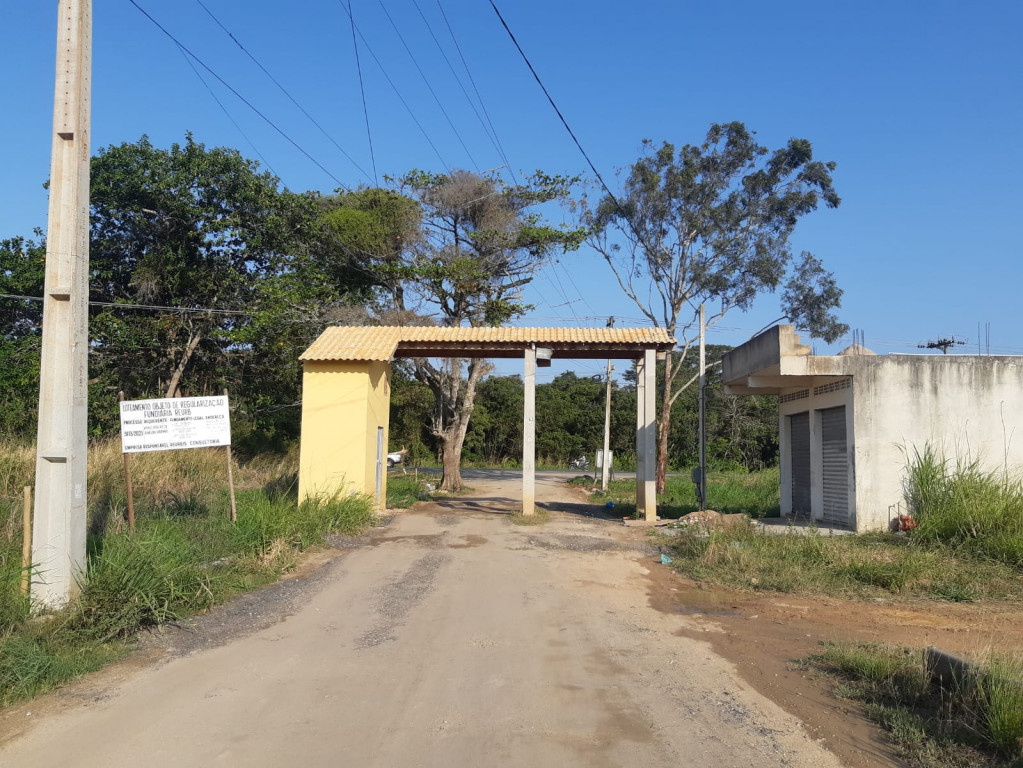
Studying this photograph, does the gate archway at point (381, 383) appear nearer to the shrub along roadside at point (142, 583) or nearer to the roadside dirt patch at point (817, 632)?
the shrub along roadside at point (142, 583)

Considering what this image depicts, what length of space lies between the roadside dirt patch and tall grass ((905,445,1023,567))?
2.69 metres

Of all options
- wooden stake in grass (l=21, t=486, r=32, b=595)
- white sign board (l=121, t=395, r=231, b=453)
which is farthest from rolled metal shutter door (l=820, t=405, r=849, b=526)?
wooden stake in grass (l=21, t=486, r=32, b=595)

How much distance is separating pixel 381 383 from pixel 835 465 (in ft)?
31.9

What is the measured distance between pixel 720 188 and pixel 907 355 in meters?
16.5

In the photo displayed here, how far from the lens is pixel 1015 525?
11.3 metres

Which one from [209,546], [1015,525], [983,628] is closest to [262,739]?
[209,546]

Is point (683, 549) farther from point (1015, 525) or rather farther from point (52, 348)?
point (52, 348)

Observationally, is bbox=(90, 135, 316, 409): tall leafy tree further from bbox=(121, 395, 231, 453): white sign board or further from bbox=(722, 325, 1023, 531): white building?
bbox=(722, 325, 1023, 531): white building

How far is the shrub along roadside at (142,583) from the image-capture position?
5988 mm

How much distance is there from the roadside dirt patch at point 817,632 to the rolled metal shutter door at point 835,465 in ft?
18.9

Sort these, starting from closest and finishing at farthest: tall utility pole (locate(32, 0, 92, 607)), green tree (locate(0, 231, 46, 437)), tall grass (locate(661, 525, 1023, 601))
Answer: tall utility pole (locate(32, 0, 92, 607)) → tall grass (locate(661, 525, 1023, 601)) → green tree (locate(0, 231, 46, 437))

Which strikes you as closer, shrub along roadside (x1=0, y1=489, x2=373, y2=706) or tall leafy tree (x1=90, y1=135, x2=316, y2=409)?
shrub along roadside (x1=0, y1=489, x2=373, y2=706)

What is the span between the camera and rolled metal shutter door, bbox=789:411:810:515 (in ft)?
55.9

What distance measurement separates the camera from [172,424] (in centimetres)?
1067
